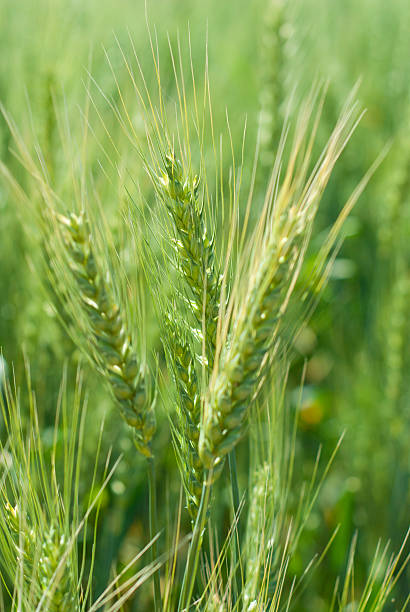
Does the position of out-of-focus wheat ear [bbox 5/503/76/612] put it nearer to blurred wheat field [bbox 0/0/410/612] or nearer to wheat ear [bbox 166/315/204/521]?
blurred wheat field [bbox 0/0/410/612]

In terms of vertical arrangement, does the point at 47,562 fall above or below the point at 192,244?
below

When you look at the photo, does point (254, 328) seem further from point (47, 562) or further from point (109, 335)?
point (47, 562)

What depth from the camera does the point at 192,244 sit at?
1.58ft

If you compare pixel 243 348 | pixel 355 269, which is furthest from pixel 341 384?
pixel 243 348

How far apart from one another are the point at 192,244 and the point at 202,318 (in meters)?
0.06

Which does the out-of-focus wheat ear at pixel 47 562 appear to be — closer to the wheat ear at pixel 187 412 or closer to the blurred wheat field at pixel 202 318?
the blurred wheat field at pixel 202 318

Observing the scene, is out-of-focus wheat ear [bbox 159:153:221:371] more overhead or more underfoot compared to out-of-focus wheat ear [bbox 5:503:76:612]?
more overhead

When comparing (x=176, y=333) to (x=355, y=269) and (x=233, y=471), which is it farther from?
(x=355, y=269)

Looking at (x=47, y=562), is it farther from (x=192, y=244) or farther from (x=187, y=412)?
(x=192, y=244)

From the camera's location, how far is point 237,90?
60.8 inches

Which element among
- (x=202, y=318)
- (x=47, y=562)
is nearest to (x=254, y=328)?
(x=202, y=318)

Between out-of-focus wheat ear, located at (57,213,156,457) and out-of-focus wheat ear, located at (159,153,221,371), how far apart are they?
0.06 metres

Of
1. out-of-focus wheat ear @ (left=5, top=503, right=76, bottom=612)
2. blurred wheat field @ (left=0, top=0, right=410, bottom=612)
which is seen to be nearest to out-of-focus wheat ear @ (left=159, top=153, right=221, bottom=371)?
blurred wheat field @ (left=0, top=0, right=410, bottom=612)

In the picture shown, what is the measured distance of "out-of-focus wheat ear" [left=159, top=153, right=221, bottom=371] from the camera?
48 cm
